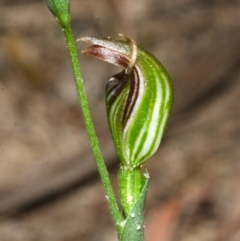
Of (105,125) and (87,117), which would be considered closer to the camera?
(87,117)

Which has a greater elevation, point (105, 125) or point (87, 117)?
point (105, 125)

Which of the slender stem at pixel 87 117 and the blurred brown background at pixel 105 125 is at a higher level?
the blurred brown background at pixel 105 125

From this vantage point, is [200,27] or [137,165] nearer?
[137,165]

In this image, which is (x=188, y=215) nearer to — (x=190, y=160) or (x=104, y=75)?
(x=190, y=160)

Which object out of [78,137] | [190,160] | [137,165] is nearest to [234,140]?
[190,160]

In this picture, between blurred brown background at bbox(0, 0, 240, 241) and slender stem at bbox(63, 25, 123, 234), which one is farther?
blurred brown background at bbox(0, 0, 240, 241)

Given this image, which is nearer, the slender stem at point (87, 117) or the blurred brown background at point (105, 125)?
the slender stem at point (87, 117)

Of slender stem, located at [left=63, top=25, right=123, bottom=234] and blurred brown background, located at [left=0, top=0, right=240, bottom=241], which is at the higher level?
blurred brown background, located at [left=0, top=0, right=240, bottom=241]

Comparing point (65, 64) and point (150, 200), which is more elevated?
point (65, 64)
